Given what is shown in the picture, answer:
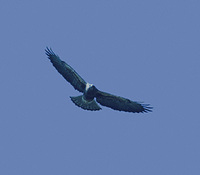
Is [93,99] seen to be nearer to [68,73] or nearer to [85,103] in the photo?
[85,103]

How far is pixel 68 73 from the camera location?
45.9ft

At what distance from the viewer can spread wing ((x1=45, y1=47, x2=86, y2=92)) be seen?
1375 centimetres

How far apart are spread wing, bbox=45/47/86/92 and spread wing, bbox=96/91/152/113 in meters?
0.80

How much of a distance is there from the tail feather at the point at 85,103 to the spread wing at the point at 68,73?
0.39 meters

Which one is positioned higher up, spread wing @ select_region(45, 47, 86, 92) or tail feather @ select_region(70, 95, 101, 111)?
spread wing @ select_region(45, 47, 86, 92)

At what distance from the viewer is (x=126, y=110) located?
1377 centimetres

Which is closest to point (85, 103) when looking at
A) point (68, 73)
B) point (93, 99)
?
point (93, 99)

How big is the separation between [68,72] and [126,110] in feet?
8.86

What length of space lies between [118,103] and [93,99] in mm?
971

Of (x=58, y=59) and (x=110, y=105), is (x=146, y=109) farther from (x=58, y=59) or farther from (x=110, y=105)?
(x=58, y=59)

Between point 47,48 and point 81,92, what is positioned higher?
point 47,48

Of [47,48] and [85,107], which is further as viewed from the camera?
[47,48]

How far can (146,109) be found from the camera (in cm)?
1368

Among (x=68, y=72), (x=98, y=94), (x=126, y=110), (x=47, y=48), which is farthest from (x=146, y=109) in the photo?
(x=47, y=48)
